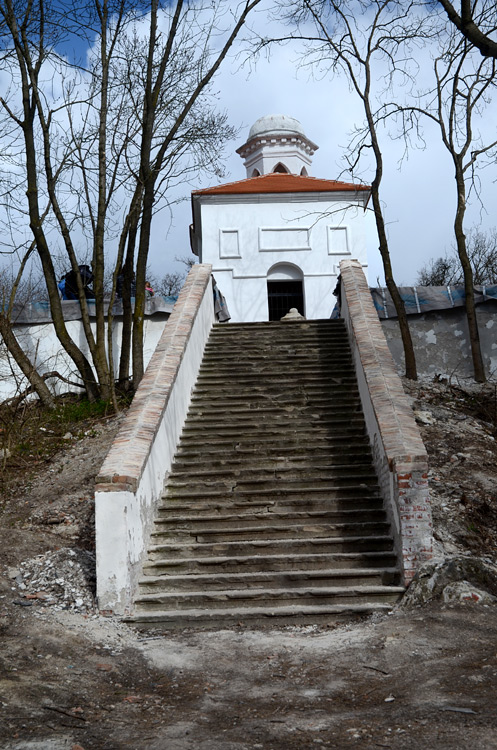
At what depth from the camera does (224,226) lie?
2330 centimetres

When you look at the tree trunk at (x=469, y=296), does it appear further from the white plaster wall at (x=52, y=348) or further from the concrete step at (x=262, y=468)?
the concrete step at (x=262, y=468)

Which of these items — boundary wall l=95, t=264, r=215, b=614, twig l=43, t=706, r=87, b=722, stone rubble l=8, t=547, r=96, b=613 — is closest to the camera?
twig l=43, t=706, r=87, b=722

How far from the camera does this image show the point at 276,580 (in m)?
7.75

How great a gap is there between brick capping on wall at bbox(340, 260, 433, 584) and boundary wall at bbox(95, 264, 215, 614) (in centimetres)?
249

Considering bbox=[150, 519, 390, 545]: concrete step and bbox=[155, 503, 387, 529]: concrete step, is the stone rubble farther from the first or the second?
bbox=[155, 503, 387, 529]: concrete step

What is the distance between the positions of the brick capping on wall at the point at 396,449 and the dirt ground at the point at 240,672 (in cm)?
43

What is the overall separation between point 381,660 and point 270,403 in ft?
18.3

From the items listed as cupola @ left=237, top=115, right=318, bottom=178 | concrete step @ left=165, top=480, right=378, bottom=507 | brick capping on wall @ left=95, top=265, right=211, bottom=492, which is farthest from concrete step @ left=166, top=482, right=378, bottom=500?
cupola @ left=237, top=115, right=318, bottom=178

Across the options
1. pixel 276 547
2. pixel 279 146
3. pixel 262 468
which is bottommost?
pixel 276 547

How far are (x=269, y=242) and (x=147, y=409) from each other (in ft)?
48.3

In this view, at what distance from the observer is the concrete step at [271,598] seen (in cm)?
751

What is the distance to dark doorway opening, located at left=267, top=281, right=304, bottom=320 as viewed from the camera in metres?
23.3

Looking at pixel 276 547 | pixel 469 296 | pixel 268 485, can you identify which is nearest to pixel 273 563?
pixel 276 547

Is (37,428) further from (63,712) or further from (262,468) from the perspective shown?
(63,712)
